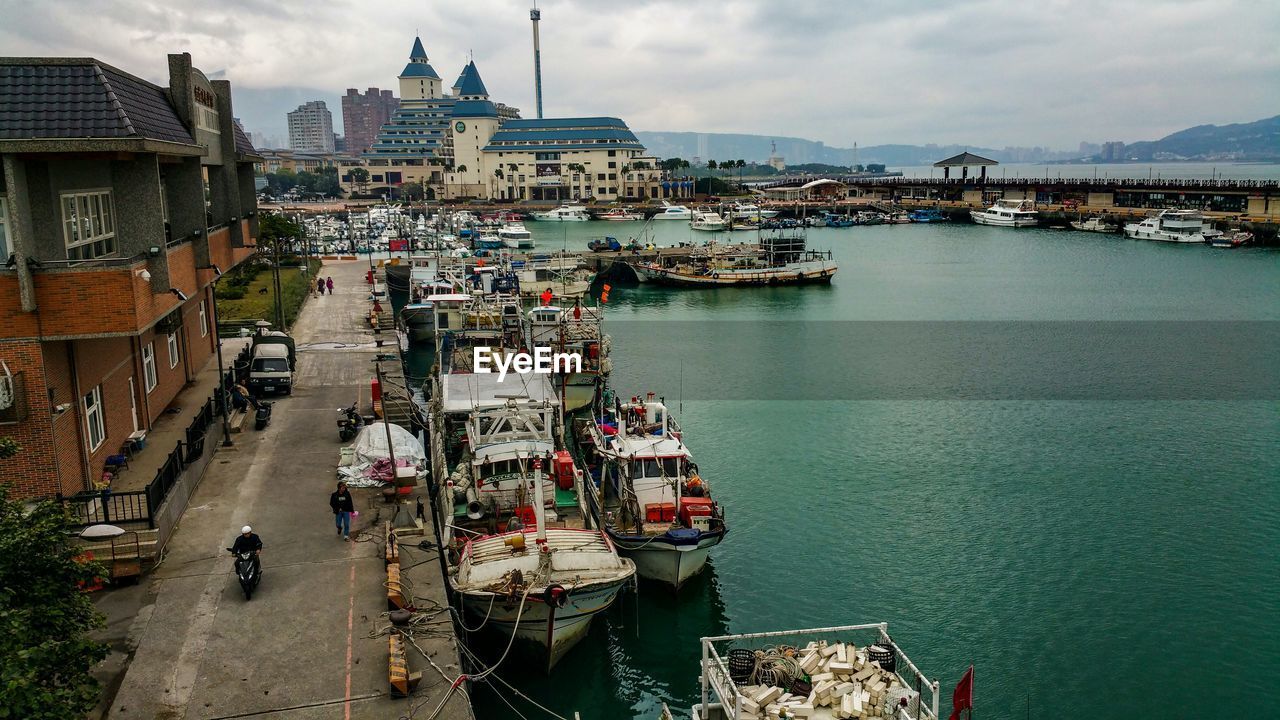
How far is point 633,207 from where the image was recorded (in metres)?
155

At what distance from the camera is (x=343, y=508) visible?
17.1 m

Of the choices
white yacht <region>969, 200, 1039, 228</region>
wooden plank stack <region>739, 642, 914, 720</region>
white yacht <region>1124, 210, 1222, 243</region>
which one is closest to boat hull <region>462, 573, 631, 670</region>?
wooden plank stack <region>739, 642, 914, 720</region>

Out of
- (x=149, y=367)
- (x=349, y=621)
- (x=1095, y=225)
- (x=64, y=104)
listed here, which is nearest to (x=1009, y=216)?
(x=1095, y=225)

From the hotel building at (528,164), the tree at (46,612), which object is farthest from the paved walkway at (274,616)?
the hotel building at (528,164)

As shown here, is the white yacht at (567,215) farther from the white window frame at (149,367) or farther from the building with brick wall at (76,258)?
the building with brick wall at (76,258)

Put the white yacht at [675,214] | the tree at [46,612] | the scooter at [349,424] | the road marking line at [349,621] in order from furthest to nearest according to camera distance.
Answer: the white yacht at [675,214] < the scooter at [349,424] < the road marking line at [349,621] < the tree at [46,612]

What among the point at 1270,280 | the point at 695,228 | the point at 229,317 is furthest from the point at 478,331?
the point at 695,228

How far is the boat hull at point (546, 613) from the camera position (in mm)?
16250

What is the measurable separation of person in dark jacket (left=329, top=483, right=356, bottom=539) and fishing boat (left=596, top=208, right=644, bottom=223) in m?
128

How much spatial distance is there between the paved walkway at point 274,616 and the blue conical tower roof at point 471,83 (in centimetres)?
18074

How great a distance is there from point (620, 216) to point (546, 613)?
132206 millimetres

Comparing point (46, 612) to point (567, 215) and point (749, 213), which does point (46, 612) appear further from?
point (567, 215)

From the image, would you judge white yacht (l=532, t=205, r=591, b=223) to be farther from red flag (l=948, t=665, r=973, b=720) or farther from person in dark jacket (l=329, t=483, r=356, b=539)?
red flag (l=948, t=665, r=973, b=720)

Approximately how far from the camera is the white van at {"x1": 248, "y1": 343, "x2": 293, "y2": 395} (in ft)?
90.6
